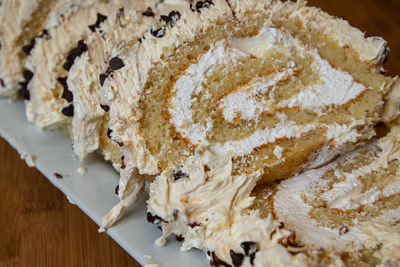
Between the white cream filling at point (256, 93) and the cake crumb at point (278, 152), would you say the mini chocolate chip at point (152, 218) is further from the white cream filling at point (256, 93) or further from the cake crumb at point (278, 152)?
the cake crumb at point (278, 152)

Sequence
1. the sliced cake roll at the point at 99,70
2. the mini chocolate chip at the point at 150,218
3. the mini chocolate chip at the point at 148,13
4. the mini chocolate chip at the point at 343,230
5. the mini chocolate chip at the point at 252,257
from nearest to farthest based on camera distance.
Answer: the mini chocolate chip at the point at 252,257
the mini chocolate chip at the point at 343,230
the mini chocolate chip at the point at 150,218
the sliced cake roll at the point at 99,70
the mini chocolate chip at the point at 148,13

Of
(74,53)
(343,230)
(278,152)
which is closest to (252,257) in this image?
(343,230)

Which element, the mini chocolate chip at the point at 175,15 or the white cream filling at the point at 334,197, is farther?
the mini chocolate chip at the point at 175,15

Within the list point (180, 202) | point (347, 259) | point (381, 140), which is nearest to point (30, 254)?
point (180, 202)

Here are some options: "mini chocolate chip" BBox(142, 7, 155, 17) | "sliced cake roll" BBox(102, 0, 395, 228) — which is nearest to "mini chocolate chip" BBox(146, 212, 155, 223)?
"sliced cake roll" BBox(102, 0, 395, 228)

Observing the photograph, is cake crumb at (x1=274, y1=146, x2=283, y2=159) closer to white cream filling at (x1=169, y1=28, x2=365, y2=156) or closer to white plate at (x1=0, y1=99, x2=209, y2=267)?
white cream filling at (x1=169, y1=28, x2=365, y2=156)

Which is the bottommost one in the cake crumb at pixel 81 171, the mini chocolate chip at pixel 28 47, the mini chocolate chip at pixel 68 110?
the cake crumb at pixel 81 171

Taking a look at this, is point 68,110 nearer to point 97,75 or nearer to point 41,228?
point 97,75

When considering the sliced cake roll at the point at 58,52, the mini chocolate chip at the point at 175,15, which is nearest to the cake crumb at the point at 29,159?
the sliced cake roll at the point at 58,52
